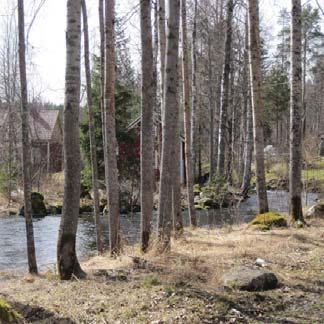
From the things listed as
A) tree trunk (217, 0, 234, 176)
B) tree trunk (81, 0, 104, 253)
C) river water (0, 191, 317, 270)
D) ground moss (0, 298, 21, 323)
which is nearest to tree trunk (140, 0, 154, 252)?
river water (0, 191, 317, 270)

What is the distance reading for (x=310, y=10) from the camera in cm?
4388

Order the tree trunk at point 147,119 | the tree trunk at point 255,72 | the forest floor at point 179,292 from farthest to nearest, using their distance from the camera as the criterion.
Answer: the tree trunk at point 255,72 → the tree trunk at point 147,119 → the forest floor at point 179,292

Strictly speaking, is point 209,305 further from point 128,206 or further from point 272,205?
point 128,206

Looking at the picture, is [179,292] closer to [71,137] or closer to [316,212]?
[71,137]

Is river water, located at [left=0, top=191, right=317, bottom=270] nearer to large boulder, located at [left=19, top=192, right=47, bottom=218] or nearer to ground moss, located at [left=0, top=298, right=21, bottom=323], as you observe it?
large boulder, located at [left=19, top=192, right=47, bottom=218]

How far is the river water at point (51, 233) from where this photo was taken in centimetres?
1382

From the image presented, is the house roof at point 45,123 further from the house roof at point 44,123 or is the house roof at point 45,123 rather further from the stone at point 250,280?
the stone at point 250,280

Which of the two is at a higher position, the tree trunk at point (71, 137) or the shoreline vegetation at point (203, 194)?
the tree trunk at point (71, 137)

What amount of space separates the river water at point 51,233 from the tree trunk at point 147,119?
1.83 meters

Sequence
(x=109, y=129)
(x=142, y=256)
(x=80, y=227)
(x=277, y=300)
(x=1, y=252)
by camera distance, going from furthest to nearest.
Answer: (x=80, y=227), (x=1, y=252), (x=109, y=129), (x=142, y=256), (x=277, y=300)

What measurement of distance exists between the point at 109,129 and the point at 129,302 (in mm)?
5037

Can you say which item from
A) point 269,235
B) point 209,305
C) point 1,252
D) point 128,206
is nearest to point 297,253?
point 269,235

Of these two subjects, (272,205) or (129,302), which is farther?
(272,205)

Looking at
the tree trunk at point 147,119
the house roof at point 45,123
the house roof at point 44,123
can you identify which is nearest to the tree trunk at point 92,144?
Answer: the tree trunk at point 147,119
